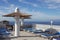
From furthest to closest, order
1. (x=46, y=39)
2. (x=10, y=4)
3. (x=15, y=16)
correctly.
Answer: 1. (x=10, y=4)
2. (x=15, y=16)
3. (x=46, y=39)

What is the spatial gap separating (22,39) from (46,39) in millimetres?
1195

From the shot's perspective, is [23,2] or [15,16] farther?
[23,2]

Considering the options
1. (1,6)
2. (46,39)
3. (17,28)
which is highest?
(1,6)

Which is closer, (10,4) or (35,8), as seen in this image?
(10,4)

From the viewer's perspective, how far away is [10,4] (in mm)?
11023

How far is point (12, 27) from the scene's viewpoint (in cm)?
1334

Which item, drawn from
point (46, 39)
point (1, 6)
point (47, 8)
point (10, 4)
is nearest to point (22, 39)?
point (46, 39)

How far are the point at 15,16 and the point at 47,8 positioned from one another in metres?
6.24

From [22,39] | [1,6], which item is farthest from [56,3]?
[22,39]

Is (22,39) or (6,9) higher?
(6,9)

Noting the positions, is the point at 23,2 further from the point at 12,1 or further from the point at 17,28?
the point at 17,28

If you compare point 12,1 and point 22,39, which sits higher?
point 12,1

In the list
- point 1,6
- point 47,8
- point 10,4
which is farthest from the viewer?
point 47,8

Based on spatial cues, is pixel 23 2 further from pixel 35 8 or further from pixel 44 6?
pixel 44 6
